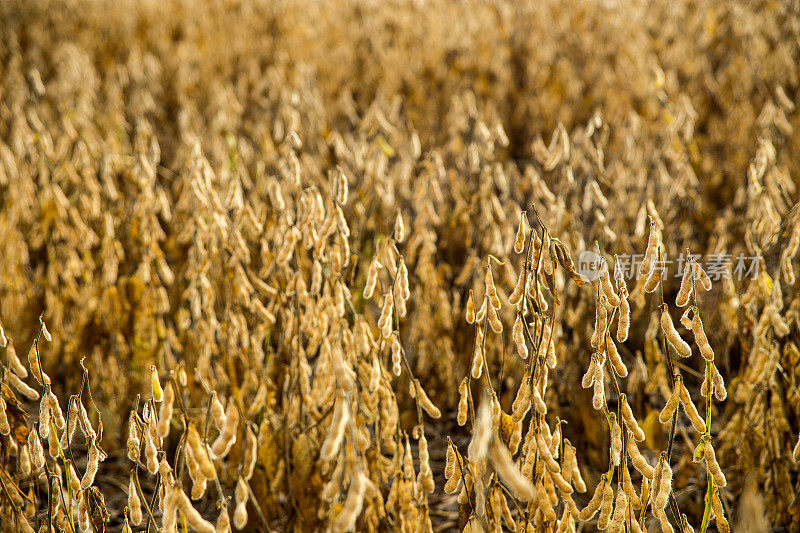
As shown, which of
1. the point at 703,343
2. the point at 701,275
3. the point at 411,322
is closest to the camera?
the point at 703,343

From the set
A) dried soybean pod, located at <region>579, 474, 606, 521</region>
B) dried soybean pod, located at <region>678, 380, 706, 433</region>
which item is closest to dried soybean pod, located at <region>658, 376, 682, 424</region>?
dried soybean pod, located at <region>678, 380, 706, 433</region>

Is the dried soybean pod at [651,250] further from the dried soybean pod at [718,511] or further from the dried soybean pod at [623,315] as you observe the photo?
the dried soybean pod at [718,511]

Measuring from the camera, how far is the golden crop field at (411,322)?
95 cm

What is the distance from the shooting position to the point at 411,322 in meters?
1.74

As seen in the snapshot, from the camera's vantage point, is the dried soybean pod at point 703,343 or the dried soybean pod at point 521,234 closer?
the dried soybean pod at point 703,343

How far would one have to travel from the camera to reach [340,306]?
3.72ft

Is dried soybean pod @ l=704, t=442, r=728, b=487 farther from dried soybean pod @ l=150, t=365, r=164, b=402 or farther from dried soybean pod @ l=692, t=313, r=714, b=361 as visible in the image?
dried soybean pod @ l=150, t=365, r=164, b=402

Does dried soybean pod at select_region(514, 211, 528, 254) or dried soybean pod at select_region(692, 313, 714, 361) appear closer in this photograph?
dried soybean pod at select_region(692, 313, 714, 361)

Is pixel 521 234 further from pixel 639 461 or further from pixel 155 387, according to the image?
pixel 155 387

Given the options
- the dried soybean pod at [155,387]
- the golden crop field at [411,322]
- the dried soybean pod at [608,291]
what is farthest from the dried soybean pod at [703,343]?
the dried soybean pod at [155,387]

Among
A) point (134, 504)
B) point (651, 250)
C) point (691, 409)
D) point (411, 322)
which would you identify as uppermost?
point (411, 322)

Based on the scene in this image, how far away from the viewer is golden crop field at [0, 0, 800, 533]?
3.12ft

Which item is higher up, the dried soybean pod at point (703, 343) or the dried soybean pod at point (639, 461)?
the dried soybean pod at point (703, 343)

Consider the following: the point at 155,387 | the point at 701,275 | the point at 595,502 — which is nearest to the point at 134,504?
the point at 155,387
